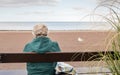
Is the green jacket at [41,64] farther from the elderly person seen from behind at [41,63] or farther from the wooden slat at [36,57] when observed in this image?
the wooden slat at [36,57]

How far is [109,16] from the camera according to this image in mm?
1172

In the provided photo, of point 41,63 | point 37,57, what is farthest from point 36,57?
point 41,63

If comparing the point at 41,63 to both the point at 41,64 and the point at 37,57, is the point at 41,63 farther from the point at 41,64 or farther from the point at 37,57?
the point at 37,57

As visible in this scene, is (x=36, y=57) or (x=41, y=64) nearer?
(x=36, y=57)

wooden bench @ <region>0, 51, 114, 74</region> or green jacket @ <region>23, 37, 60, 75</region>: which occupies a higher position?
wooden bench @ <region>0, 51, 114, 74</region>

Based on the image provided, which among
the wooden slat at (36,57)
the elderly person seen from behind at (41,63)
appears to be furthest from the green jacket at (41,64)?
the wooden slat at (36,57)

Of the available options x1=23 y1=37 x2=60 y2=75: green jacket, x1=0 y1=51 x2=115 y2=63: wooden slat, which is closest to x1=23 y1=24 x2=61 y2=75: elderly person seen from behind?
x1=23 y1=37 x2=60 y2=75: green jacket

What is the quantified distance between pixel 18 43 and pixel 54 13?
2012mm

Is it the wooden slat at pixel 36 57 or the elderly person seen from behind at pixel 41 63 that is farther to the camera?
the elderly person seen from behind at pixel 41 63

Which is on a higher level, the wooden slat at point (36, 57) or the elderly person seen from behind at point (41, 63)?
the wooden slat at point (36, 57)

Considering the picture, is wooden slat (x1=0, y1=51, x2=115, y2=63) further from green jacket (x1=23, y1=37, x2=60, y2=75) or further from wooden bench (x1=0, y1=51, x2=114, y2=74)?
green jacket (x1=23, y1=37, x2=60, y2=75)

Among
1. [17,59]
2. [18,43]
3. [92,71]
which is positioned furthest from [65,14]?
[92,71]

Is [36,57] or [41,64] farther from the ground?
[36,57]

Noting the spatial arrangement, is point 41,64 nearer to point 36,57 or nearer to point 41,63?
point 41,63
